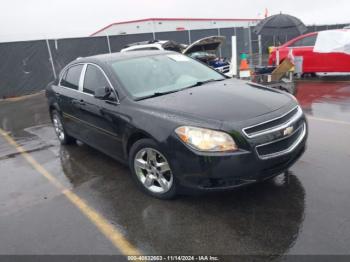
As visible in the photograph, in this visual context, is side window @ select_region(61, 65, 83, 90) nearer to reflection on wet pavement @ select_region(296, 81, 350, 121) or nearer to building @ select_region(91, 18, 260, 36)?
reflection on wet pavement @ select_region(296, 81, 350, 121)

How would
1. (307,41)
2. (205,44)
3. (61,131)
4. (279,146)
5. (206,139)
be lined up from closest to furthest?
1. (206,139)
2. (279,146)
3. (61,131)
4. (307,41)
5. (205,44)

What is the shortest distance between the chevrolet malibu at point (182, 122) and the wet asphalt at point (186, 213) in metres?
0.36

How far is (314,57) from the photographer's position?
1137 cm

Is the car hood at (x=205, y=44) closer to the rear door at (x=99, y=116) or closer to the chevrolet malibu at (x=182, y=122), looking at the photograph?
the chevrolet malibu at (x=182, y=122)

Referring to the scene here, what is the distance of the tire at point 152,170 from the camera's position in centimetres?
374

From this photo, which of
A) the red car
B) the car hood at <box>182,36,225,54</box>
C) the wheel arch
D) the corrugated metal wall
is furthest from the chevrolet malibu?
the corrugated metal wall

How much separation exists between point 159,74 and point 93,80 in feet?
3.25

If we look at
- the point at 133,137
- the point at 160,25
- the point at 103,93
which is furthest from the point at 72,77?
the point at 160,25

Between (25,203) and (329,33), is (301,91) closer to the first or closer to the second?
(329,33)

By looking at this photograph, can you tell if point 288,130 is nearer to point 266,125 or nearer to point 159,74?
point 266,125

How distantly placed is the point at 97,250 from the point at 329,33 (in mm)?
10433

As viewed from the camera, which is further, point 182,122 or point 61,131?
point 61,131

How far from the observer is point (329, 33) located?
10914 millimetres

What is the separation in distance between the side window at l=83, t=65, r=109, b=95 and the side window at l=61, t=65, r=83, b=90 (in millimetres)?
333
